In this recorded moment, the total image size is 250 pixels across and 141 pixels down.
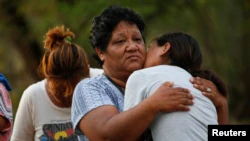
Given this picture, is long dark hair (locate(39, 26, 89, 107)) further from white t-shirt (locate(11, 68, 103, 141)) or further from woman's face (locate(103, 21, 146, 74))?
woman's face (locate(103, 21, 146, 74))

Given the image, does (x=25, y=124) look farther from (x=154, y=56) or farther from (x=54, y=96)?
(x=154, y=56)

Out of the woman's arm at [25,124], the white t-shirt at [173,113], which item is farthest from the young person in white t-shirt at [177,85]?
the woman's arm at [25,124]

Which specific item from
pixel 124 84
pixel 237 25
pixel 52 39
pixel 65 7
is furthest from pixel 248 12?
pixel 124 84

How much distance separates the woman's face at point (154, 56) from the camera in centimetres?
446

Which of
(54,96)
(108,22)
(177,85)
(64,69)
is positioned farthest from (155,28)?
(177,85)

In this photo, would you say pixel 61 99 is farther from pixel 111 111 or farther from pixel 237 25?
pixel 237 25

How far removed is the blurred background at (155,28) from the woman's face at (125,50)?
6.44m

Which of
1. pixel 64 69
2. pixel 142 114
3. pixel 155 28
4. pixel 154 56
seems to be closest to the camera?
pixel 142 114

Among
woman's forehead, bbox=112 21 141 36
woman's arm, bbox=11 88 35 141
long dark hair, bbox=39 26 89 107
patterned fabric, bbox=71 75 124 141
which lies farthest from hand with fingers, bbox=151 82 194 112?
woman's arm, bbox=11 88 35 141

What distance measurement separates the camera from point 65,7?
1206 cm

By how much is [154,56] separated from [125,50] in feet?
0.68

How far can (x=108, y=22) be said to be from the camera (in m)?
4.70

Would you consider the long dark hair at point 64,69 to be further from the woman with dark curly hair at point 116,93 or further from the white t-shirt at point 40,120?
the woman with dark curly hair at point 116,93

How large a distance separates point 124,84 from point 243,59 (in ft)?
31.5
